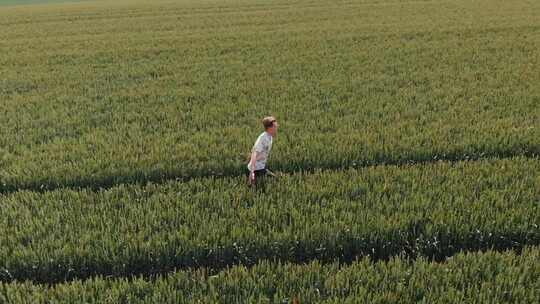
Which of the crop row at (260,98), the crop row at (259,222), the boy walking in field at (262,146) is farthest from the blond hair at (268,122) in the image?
the crop row at (260,98)

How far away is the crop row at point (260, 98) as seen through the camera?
6320mm

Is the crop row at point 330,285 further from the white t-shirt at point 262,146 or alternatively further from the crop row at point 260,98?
the crop row at point 260,98

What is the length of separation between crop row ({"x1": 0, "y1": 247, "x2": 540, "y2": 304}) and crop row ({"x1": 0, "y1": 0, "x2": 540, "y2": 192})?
2.37 m

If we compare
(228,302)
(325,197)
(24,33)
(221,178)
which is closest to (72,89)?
(221,178)

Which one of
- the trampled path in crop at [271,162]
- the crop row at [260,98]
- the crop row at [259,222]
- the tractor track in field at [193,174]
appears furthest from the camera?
the crop row at [260,98]

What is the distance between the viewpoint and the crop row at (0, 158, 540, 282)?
13.6 feet

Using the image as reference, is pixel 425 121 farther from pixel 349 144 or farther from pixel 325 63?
pixel 325 63

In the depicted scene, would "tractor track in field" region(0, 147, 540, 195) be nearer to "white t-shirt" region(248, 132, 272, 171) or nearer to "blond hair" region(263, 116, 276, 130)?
"white t-shirt" region(248, 132, 272, 171)

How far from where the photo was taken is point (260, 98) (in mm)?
9570

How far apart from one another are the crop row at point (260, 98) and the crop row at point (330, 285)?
237 cm

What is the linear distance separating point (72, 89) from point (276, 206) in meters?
7.98

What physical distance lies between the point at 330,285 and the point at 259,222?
1190 millimetres

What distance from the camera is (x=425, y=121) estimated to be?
7.66 metres

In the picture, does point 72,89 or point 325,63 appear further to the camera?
point 325,63
